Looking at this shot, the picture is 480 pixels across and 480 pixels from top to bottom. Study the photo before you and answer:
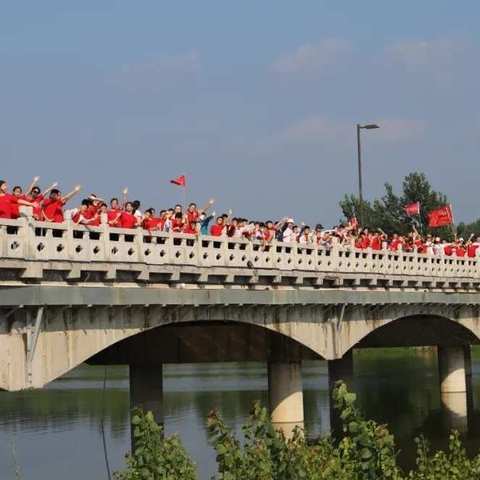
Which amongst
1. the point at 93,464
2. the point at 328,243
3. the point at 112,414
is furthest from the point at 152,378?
the point at 112,414

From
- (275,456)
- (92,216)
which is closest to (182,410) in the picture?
(92,216)

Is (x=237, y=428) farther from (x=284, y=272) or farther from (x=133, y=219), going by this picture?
(x=133, y=219)

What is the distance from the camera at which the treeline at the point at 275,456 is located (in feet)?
50.5

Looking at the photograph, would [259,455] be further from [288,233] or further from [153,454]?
[288,233]

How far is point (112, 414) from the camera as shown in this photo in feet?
184

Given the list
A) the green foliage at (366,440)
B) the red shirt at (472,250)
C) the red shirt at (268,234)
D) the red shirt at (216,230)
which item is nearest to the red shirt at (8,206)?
the red shirt at (216,230)

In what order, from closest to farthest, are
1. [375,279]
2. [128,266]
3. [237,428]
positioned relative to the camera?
1. [128,266]
2. [375,279]
3. [237,428]

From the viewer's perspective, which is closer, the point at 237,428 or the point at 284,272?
the point at 284,272

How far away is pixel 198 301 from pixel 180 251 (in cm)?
152

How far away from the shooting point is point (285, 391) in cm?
4066

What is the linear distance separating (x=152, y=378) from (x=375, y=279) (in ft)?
29.2

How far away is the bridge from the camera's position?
24828 millimetres

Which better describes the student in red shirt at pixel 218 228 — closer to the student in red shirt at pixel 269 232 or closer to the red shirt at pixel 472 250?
the student in red shirt at pixel 269 232

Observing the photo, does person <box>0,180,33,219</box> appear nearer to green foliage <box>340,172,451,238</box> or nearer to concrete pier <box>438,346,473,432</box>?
concrete pier <box>438,346,473,432</box>
